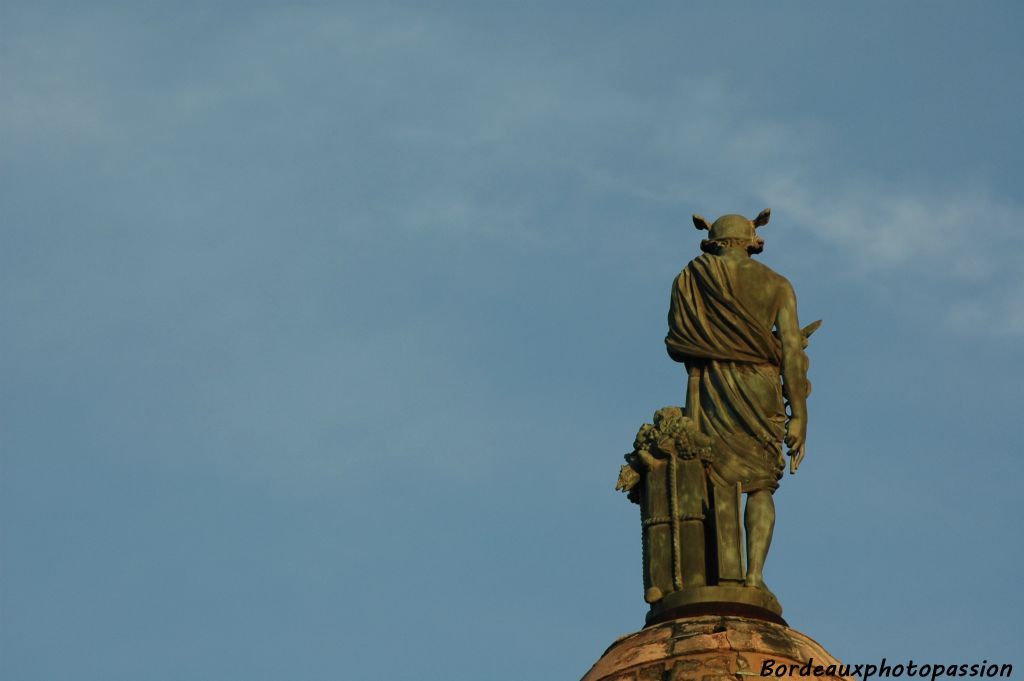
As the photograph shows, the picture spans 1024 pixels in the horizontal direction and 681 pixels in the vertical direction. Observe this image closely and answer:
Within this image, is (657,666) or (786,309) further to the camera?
(786,309)

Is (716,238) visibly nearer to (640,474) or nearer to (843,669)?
(640,474)

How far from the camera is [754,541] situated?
27281 millimetres

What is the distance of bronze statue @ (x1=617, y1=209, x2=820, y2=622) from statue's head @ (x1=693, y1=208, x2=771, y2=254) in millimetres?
38

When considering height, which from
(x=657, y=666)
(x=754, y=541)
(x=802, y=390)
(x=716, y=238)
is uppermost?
(x=716, y=238)

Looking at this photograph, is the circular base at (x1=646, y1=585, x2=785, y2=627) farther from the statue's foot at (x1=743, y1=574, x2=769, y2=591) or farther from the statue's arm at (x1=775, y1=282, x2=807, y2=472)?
the statue's arm at (x1=775, y1=282, x2=807, y2=472)

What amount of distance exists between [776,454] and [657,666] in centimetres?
357

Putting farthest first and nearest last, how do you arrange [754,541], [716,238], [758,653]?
1. [716,238]
2. [754,541]
3. [758,653]

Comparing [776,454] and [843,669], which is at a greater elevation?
[776,454]

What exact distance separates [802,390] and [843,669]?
377cm

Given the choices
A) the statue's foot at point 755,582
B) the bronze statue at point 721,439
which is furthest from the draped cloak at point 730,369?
the statue's foot at point 755,582

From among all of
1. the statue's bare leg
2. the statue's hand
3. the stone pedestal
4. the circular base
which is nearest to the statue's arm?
the statue's hand

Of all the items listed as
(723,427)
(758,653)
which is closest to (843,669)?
(758,653)

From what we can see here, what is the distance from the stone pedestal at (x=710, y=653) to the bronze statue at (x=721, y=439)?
1.34ft

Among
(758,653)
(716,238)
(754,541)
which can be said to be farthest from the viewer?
(716,238)
